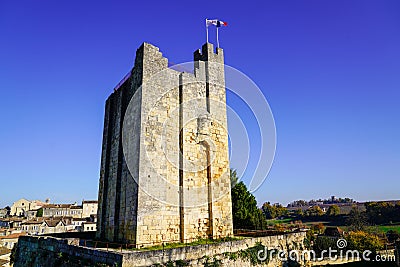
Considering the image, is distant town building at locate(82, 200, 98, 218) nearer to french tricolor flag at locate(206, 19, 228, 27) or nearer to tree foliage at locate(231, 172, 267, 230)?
tree foliage at locate(231, 172, 267, 230)

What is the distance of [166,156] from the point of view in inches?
573

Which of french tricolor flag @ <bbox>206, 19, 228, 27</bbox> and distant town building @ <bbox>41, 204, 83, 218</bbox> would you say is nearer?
french tricolor flag @ <bbox>206, 19, 228, 27</bbox>

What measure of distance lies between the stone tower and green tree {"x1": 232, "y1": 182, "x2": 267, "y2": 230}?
11.8m

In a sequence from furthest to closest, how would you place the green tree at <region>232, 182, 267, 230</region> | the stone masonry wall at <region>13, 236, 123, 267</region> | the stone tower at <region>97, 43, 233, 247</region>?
the green tree at <region>232, 182, 267, 230</region>, the stone tower at <region>97, 43, 233, 247</region>, the stone masonry wall at <region>13, 236, 123, 267</region>

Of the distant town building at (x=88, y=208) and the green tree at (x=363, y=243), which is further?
the distant town building at (x=88, y=208)

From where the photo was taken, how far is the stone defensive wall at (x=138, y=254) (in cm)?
1007

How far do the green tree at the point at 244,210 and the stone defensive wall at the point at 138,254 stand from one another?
33.2 feet

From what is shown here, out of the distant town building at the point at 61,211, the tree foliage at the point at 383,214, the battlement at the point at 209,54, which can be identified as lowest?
the tree foliage at the point at 383,214

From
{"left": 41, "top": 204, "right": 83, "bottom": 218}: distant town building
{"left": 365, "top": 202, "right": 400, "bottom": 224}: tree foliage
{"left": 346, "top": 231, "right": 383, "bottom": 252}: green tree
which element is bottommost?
{"left": 346, "top": 231, "right": 383, "bottom": 252}: green tree

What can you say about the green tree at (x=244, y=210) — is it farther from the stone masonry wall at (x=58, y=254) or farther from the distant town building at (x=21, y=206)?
the distant town building at (x=21, y=206)

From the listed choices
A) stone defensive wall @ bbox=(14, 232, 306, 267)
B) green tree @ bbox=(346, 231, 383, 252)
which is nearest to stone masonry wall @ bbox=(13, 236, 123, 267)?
stone defensive wall @ bbox=(14, 232, 306, 267)

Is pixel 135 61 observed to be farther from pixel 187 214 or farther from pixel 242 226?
pixel 242 226

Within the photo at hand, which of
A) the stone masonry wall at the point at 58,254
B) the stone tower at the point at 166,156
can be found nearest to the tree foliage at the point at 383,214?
the stone tower at the point at 166,156

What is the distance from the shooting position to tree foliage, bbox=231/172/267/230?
1075 inches
